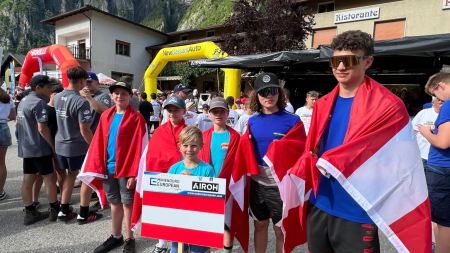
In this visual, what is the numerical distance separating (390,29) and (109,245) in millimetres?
19030

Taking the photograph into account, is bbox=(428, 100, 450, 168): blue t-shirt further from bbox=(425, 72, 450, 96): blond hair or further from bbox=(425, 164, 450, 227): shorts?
bbox=(425, 72, 450, 96): blond hair

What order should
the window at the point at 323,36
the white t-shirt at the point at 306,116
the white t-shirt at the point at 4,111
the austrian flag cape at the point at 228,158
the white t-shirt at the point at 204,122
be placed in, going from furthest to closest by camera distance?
1. the window at the point at 323,36
2. the white t-shirt at the point at 306,116
3. the white t-shirt at the point at 204,122
4. the white t-shirt at the point at 4,111
5. the austrian flag cape at the point at 228,158

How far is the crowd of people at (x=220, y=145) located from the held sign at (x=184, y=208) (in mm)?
346

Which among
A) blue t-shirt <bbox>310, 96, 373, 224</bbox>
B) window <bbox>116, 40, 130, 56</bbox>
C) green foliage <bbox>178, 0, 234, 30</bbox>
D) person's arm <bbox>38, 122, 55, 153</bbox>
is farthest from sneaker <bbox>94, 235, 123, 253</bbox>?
green foliage <bbox>178, 0, 234, 30</bbox>

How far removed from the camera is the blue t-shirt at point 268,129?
2.58 metres

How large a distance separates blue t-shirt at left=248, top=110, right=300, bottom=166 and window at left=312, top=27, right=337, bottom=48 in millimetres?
18267

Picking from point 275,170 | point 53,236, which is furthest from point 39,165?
point 275,170

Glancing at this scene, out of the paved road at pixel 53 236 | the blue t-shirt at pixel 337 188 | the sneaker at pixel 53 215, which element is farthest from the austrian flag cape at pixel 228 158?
the sneaker at pixel 53 215

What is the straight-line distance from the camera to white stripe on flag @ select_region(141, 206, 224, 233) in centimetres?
213

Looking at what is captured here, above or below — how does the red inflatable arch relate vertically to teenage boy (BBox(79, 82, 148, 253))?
above

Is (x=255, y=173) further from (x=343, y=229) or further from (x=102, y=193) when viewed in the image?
(x=102, y=193)

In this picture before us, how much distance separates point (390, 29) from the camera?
1753cm

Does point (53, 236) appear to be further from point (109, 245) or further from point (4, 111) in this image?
point (4, 111)

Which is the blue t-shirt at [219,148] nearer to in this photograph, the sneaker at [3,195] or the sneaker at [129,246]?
the sneaker at [129,246]
